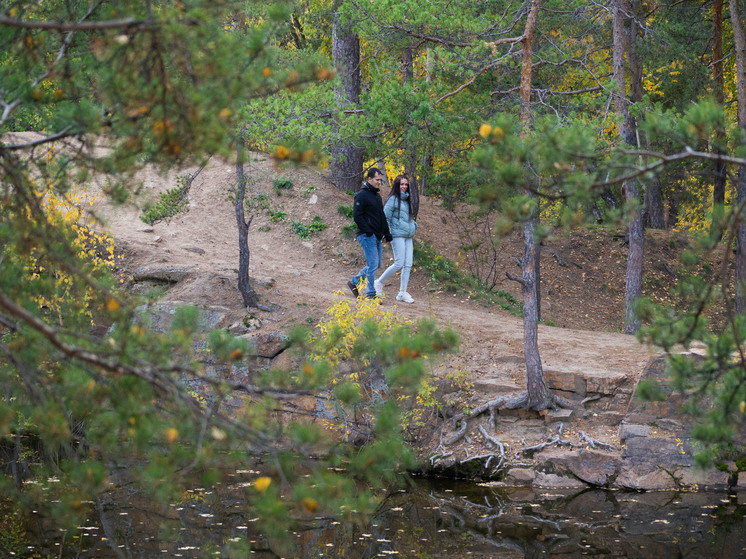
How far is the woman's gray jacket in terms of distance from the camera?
34.9 feet

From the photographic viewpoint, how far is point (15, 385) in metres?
4.16

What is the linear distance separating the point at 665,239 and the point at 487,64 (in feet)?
32.8

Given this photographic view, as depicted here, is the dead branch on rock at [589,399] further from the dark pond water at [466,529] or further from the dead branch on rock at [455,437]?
the dead branch on rock at [455,437]

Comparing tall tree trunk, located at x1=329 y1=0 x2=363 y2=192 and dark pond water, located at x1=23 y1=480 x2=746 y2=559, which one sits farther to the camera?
tall tree trunk, located at x1=329 y1=0 x2=363 y2=192

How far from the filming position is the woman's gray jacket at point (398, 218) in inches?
418

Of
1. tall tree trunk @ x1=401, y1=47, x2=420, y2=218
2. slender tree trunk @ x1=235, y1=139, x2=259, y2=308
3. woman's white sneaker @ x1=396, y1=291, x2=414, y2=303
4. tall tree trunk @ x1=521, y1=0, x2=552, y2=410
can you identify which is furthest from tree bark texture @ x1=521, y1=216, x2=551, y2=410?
slender tree trunk @ x1=235, y1=139, x2=259, y2=308

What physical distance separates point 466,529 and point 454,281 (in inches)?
267

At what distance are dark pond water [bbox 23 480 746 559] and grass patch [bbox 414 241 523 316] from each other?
5319 mm

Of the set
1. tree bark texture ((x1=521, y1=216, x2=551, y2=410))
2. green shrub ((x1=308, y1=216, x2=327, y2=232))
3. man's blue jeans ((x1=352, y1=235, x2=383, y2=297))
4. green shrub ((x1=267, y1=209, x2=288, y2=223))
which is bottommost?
tree bark texture ((x1=521, y1=216, x2=551, y2=410))

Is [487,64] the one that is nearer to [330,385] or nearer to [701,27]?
[330,385]

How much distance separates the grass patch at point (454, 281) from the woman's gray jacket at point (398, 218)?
280 centimetres

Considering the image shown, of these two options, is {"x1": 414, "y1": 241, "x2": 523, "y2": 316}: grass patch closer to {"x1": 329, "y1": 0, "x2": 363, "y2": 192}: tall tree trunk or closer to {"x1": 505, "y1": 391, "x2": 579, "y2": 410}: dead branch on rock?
{"x1": 329, "y1": 0, "x2": 363, "y2": 192}: tall tree trunk

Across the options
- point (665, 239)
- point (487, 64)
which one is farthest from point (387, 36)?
point (665, 239)

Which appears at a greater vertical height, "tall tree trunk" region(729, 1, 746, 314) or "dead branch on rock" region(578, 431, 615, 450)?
"tall tree trunk" region(729, 1, 746, 314)
